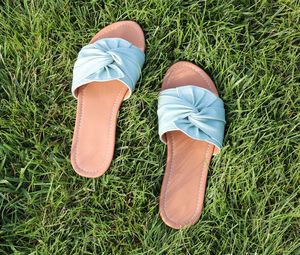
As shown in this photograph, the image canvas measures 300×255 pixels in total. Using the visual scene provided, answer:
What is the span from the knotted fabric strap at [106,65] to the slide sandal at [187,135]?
147 mm

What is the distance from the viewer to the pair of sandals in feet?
6.65

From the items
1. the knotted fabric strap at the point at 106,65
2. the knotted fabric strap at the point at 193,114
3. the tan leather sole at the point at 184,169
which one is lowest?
the tan leather sole at the point at 184,169

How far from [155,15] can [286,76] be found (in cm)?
61

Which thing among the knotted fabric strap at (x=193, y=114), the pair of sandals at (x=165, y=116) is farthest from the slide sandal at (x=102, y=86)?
the knotted fabric strap at (x=193, y=114)

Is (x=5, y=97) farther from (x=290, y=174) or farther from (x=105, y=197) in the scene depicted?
(x=290, y=174)

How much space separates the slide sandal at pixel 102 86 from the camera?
2.07m

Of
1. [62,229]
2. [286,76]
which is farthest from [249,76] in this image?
[62,229]

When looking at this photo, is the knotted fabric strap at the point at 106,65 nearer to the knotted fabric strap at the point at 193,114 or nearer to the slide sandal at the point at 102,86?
the slide sandal at the point at 102,86

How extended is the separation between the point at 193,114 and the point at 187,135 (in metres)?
0.11

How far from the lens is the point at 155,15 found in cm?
218

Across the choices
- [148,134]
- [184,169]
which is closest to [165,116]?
[148,134]

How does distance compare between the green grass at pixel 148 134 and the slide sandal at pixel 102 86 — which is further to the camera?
the slide sandal at pixel 102 86

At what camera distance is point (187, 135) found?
2.09 metres

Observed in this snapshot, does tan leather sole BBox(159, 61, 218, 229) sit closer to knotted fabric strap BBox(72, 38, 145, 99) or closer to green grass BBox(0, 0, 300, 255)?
green grass BBox(0, 0, 300, 255)
